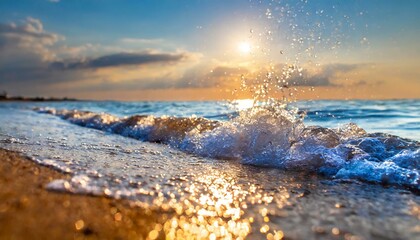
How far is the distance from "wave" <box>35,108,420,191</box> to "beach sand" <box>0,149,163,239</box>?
2.22 m

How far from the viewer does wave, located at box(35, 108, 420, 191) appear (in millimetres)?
3408

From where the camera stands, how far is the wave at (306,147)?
11.2ft

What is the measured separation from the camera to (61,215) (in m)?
1.76

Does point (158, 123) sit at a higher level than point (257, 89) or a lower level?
lower

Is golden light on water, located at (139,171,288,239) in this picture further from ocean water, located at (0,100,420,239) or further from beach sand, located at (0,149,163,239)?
beach sand, located at (0,149,163,239)

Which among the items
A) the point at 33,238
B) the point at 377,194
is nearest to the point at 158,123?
the point at 377,194

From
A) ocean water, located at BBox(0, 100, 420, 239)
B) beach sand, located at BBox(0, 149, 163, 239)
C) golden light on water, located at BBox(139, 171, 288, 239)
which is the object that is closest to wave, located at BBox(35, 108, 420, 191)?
ocean water, located at BBox(0, 100, 420, 239)

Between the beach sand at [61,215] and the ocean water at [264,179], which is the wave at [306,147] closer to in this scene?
the ocean water at [264,179]

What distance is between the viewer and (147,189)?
2.48 metres

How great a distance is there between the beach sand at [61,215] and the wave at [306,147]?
7.28 ft

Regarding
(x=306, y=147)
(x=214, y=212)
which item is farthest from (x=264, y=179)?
(x=306, y=147)

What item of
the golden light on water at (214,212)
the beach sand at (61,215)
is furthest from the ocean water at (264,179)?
the beach sand at (61,215)

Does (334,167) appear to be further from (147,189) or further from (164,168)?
(147,189)

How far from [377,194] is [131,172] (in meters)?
1.98
